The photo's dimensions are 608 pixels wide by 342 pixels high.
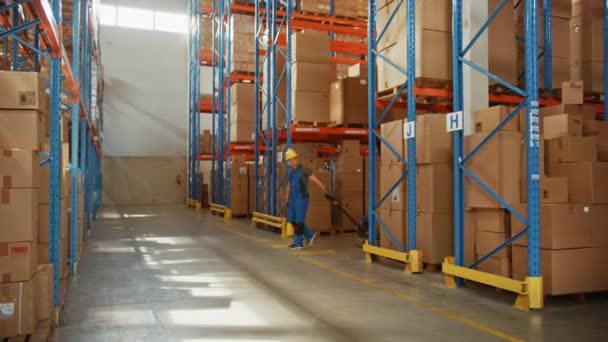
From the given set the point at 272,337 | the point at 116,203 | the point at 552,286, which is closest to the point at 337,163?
the point at 552,286

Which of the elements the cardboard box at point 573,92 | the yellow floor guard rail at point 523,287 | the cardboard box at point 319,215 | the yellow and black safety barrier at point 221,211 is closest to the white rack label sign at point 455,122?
the yellow floor guard rail at point 523,287

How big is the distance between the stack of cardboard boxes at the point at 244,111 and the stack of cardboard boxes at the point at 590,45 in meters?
8.69

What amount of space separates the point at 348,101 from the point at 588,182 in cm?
607

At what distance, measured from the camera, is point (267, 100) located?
41.2 ft

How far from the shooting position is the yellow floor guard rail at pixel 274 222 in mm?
11223

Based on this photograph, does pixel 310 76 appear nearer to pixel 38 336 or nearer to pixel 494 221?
pixel 494 221

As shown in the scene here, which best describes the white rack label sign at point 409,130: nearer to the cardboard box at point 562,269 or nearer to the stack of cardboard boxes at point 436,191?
the stack of cardboard boxes at point 436,191

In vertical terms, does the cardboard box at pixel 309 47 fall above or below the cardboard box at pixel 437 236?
above

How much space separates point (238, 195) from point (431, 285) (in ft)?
34.3

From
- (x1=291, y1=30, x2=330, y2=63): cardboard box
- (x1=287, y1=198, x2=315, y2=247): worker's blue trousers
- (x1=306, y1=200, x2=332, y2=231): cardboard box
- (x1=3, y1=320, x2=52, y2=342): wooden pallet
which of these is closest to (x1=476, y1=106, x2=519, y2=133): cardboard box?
(x1=287, y1=198, x2=315, y2=247): worker's blue trousers

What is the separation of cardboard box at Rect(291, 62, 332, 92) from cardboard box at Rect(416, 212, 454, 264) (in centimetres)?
499

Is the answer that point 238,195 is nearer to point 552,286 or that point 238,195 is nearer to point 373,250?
point 373,250

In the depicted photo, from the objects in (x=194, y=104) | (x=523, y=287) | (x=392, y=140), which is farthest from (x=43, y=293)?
(x=194, y=104)

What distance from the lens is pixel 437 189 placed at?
6.87 meters
